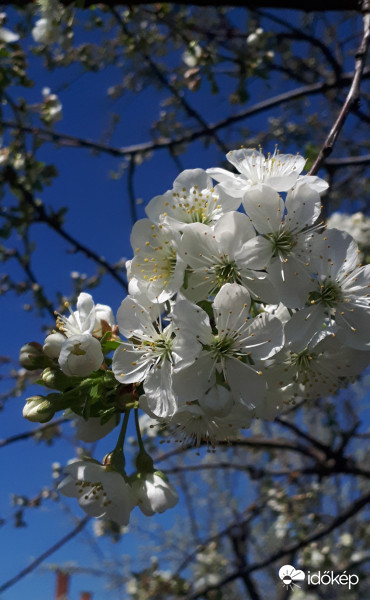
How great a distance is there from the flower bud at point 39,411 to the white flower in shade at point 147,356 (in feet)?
0.48

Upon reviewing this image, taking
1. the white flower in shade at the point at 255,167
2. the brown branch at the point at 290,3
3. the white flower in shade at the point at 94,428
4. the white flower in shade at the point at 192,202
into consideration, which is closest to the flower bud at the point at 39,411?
the white flower in shade at the point at 94,428

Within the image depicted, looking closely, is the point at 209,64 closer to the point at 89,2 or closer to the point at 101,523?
the point at 89,2

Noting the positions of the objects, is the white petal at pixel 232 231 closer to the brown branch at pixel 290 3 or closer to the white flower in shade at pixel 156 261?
the white flower in shade at pixel 156 261

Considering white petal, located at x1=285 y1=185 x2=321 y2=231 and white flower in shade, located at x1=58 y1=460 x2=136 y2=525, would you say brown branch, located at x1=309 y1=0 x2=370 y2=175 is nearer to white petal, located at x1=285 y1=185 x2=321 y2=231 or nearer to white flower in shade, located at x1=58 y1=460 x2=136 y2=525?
white petal, located at x1=285 y1=185 x2=321 y2=231

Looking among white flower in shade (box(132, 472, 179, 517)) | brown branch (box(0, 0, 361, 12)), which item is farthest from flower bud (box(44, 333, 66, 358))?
brown branch (box(0, 0, 361, 12))

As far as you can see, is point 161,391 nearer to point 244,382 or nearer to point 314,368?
point 244,382

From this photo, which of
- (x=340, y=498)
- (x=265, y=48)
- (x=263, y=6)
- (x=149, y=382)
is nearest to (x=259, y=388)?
(x=149, y=382)

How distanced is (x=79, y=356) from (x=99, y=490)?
0.37 metres

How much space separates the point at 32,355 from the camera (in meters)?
1.03

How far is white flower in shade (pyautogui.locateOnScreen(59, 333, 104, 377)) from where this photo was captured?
0.94m

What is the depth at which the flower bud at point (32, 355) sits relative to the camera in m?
1.03

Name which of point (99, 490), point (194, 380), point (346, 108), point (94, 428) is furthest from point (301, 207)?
point (99, 490)

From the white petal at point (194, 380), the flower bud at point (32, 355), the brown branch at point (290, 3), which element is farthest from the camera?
the brown branch at point (290, 3)

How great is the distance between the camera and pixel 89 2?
6.89 ft
